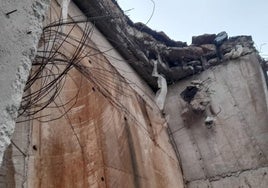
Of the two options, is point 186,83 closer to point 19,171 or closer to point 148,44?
point 148,44

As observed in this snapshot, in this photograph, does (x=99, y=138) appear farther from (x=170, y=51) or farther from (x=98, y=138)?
(x=170, y=51)

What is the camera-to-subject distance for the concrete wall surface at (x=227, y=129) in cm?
306

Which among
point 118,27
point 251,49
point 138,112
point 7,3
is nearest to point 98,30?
point 118,27

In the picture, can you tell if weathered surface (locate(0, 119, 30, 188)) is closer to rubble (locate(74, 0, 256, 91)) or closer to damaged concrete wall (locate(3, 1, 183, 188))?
damaged concrete wall (locate(3, 1, 183, 188))

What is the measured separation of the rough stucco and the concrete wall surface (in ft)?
8.59

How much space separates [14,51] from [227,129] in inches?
110

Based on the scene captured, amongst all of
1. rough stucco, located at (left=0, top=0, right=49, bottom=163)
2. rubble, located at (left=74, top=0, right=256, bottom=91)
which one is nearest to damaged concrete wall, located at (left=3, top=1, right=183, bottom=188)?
rubble, located at (left=74, top=0, right=256, bottom=91)

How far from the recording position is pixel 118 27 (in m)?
3.01

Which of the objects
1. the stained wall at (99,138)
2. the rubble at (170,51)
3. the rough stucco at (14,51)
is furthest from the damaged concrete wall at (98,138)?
the rough stucco at (14,51)

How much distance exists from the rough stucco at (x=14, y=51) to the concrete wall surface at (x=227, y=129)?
2.62m

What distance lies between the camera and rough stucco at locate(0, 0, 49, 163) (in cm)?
73

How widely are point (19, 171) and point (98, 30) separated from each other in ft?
5.88

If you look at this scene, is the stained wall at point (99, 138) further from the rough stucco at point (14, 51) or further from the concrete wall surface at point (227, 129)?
the rough stucco at point (14, 51)

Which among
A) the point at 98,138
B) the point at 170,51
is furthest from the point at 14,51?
the point at 170,51
